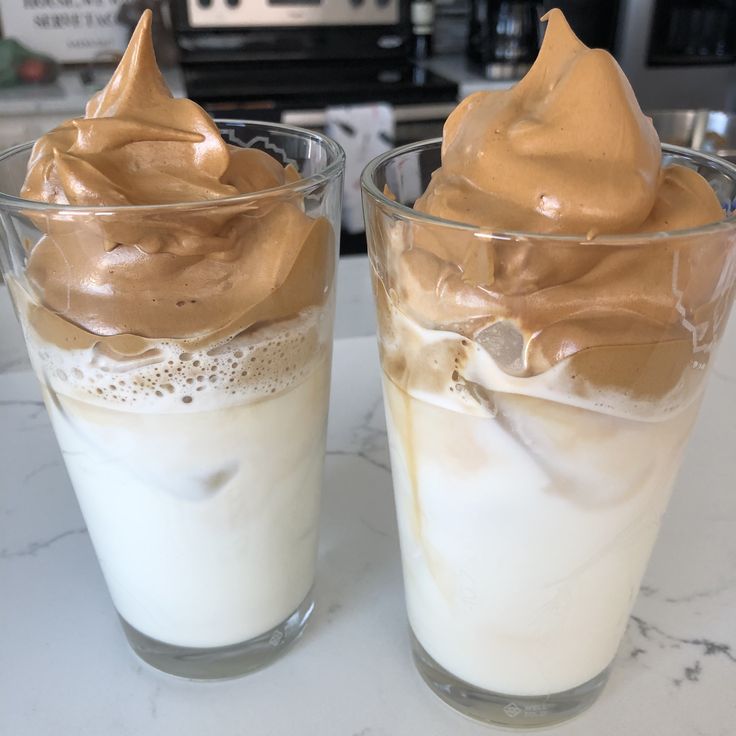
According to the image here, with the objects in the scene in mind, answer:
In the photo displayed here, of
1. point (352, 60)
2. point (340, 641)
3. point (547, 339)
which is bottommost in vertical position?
point (340, 641)

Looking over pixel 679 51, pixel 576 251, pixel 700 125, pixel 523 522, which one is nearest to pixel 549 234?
pixel 576 251

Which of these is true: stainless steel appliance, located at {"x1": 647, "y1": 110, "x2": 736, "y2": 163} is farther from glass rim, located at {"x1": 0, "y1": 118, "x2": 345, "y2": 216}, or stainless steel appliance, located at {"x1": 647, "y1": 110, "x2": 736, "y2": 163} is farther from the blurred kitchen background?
glass rim, located at {"x1": 0, "y1": 118, "x2": 345, "y2": 216}

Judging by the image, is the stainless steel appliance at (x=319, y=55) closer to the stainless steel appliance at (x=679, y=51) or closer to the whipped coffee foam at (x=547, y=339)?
the stainless steel appliance at (x=679, y=51)

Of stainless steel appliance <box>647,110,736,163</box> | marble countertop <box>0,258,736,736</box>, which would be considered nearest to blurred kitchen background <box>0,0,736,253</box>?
stainless steel appliance <box>647,110,736,163</box>

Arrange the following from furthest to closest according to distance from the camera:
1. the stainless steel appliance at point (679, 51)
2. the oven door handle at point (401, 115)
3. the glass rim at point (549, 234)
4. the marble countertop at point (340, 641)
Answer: the stainless steel appliance at point (679, 51)
the oven door handle at point (401, 115)
the marble countertop at point (340, 641)
the glass rim at point (549, 234)

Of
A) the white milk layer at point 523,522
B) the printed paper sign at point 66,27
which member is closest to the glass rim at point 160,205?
the white milk layer at point 523,522

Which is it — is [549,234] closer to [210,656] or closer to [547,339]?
[547,339]
